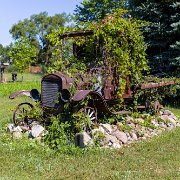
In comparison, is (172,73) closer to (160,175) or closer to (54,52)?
(54,52)

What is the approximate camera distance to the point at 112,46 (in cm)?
782

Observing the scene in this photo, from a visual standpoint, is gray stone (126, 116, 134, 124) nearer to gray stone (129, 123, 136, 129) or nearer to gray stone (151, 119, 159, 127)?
gray stone (129, 123, 136, 129)

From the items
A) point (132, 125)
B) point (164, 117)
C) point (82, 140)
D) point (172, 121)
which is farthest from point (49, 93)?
point (172, 121)

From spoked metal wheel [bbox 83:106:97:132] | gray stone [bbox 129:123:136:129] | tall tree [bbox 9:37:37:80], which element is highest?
tall tree [bbox 9:37:37:80]

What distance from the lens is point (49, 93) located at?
744 centimetres

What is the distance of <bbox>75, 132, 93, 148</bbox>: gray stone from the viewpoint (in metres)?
6.33

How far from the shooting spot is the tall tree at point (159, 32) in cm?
1255

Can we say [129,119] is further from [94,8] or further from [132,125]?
[94,8]

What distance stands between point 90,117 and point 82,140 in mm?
1059

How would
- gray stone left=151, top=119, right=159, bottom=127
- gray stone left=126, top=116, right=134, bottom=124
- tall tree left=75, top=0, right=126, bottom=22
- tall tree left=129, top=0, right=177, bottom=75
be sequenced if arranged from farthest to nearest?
tall tree left=75, top=0, right=126, bottom=22, tall tree left=129, top=0, right=177, bottom=75, gray stone left=151, top=119, right=159, bottom=127, gray stone left=126, top=116, right=134, bottom=124

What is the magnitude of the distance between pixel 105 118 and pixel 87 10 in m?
24.4

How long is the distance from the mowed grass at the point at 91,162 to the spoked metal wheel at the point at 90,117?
83cm

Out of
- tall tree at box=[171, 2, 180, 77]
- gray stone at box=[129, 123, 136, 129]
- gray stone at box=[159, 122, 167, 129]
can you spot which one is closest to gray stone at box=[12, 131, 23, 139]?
gray stone at box=[129, 123, 136, 129]

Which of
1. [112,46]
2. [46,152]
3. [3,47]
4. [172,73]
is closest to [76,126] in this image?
[46,152]
